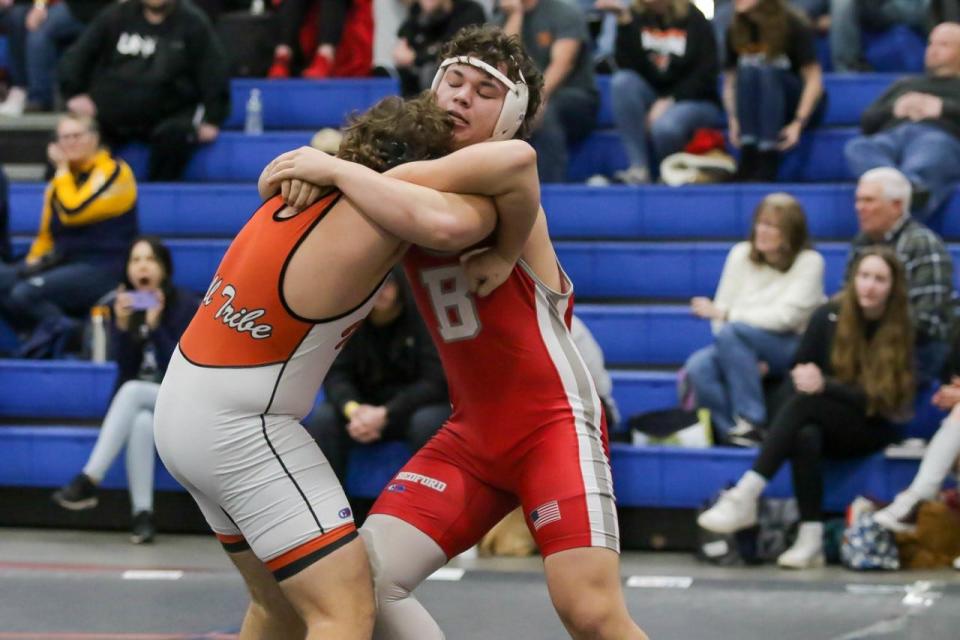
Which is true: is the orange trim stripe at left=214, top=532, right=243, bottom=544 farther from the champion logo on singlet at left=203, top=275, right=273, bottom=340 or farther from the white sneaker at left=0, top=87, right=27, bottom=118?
the white sneaker at left=0, top=87, right=27, bottom=118

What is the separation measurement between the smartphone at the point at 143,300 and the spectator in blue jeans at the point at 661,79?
8.78 ft

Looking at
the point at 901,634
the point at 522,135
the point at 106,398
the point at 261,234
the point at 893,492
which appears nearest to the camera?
the point at 261,234

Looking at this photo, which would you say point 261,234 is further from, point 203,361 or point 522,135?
point 522,135

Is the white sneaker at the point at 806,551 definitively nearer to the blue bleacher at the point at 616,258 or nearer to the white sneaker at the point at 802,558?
the white sneaker at the point at 802,558

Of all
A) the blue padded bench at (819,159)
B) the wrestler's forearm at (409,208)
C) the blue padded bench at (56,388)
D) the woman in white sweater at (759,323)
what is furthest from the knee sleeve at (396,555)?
the blue padded bench at (819,159)

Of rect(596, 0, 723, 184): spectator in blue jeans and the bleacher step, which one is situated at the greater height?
rect(596, 0, 723, 184): spectator in blue jeans

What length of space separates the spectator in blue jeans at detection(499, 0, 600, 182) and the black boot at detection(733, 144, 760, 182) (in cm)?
87

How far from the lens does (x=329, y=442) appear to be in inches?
258

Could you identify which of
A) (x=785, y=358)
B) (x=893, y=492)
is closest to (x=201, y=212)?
(x=785, y=358)

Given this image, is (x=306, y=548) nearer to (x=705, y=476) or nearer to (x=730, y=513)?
(x=730, y=513)

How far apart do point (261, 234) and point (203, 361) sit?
275 mm

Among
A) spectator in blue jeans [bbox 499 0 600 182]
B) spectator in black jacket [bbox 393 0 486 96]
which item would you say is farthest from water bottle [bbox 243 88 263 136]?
spectator in blue jeans [bbox 499 0 600 182]

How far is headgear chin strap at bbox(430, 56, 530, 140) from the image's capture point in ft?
11.6

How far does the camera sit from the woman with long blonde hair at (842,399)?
6.21 m
